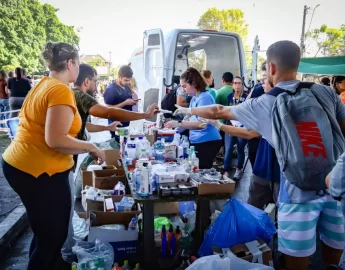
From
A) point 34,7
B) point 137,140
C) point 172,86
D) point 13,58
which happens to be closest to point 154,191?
point 137,140

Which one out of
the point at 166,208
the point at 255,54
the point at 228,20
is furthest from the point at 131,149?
the point at 228,20

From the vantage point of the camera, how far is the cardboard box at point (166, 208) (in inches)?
144

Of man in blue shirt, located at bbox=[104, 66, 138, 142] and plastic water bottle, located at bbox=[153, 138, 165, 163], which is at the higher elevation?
man in blue shirt, located at bbox=[104, 66, 138, 142]

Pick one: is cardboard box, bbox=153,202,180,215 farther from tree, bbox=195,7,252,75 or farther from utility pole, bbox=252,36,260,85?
tree, bbox=195,7,252,75

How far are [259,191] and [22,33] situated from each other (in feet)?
103

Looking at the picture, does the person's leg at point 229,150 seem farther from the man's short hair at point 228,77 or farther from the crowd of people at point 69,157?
the crowd of people at point 69,157

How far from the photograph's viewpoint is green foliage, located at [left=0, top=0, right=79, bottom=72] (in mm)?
26609

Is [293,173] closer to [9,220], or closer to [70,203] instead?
[70,203]

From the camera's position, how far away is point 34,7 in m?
33.5

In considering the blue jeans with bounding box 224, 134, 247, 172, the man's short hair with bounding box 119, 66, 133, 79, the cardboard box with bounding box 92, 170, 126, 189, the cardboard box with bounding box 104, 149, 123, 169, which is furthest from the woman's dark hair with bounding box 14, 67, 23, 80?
the blue jeans with bounding box 224, 134, 247, 172

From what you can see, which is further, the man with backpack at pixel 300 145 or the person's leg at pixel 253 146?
the person's leg at pixel 253 146

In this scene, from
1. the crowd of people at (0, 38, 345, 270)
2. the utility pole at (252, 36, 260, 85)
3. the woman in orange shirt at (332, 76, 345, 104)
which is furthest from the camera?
the utility pole at (252, 36, 260, 85)

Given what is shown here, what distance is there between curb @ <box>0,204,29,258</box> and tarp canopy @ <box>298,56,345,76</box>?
22.1 feet

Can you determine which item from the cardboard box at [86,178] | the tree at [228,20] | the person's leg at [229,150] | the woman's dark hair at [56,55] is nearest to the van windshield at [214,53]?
the person's leg at [229,150]
